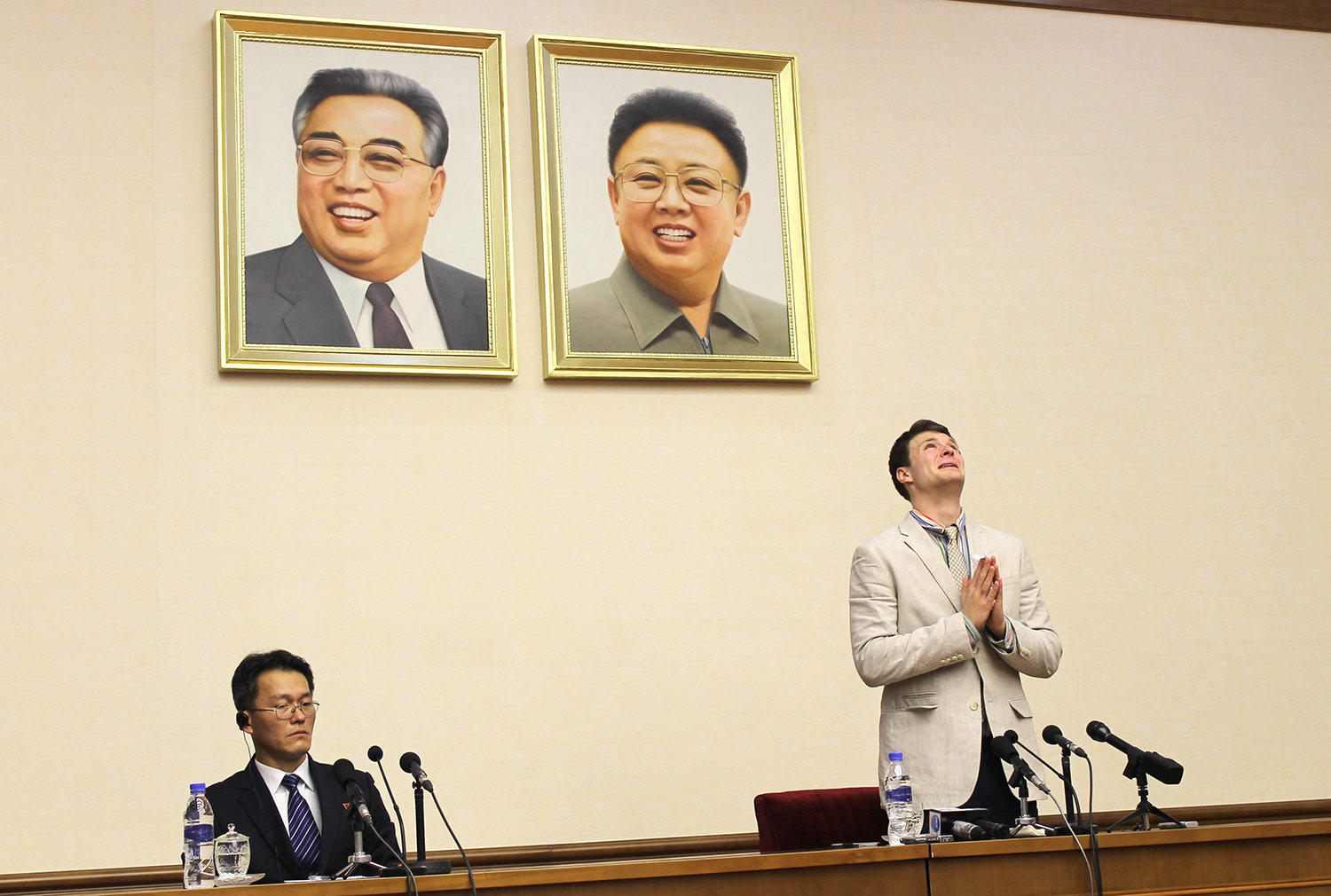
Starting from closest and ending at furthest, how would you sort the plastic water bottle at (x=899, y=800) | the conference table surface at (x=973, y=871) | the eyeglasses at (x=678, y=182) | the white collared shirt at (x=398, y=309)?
the conference table surface at (x=973, y=871), the plastic water bottle at (x=899, y=800), the white collared shirt at (x=398, y=309), the eyeglasses at (x=678, y=182)

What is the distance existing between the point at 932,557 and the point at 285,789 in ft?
5.31

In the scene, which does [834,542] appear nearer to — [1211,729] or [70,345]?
[1211,729]

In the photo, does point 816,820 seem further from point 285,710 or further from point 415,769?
point 285,710

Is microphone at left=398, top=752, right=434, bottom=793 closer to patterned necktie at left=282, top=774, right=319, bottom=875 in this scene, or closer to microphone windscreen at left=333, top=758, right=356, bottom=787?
microphone windscreen at left=333, top=758, right=356, bottom=787

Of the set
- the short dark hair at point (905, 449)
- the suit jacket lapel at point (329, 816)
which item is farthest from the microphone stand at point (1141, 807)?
the suit jacket lapel at point (329, 816)

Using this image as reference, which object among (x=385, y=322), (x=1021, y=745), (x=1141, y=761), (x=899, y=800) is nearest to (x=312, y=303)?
(x=385, y=322)

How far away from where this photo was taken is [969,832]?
281 cm

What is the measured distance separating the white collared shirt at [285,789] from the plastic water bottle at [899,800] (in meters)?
1.30

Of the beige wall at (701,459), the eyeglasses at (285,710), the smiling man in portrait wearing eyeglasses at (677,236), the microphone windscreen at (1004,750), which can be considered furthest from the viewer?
the smiling man in portrait wearing eyeglasses at (677,236)

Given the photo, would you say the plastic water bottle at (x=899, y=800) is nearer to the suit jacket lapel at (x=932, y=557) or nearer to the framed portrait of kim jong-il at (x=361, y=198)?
the suit jacket lapel at (x=932, y=557)

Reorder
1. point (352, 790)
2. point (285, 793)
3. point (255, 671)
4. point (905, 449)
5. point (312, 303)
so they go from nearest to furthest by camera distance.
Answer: point (352, 790) → point (285, 793) → point (255, 671) → point (905, 449) → point (312, 303)

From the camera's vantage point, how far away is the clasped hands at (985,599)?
3166mm

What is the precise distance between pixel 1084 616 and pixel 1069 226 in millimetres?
1435

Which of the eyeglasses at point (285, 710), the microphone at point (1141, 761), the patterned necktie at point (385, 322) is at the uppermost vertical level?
the patterned necktie at point (385, 322)
